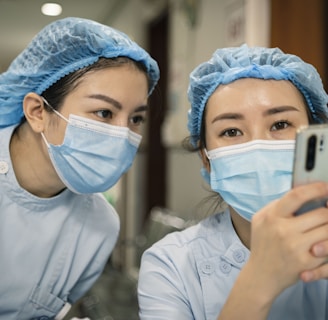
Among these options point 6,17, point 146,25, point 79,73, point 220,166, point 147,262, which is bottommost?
point 147,262

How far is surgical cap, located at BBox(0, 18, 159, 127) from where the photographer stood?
3.91 feet

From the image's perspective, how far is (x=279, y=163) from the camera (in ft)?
3.22

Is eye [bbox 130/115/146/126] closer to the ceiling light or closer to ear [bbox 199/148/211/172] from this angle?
ear [bbox 199/148/211/172]

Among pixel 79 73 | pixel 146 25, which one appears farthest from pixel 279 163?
pixel 146 25

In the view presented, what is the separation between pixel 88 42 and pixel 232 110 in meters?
0.44

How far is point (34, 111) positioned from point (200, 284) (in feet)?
2.22

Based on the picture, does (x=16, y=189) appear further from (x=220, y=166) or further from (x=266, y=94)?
(x=266, y=94)

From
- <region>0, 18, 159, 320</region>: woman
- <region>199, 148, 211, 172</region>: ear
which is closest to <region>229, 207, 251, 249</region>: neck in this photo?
<region>199, 148, 211, 172</region>: ear

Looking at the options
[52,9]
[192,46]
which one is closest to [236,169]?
[52,9]

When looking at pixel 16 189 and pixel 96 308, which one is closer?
pixel 16 189

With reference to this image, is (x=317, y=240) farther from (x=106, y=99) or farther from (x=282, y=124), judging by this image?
(x=106, y=99)

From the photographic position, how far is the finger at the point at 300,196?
2.08 ft

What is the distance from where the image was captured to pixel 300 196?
0.63 meters

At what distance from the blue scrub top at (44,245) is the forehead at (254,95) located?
55 cm
